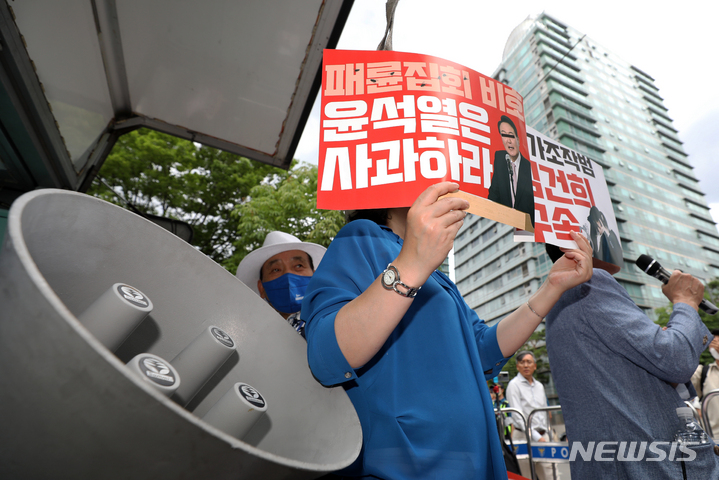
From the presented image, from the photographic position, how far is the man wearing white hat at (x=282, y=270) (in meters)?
2.74

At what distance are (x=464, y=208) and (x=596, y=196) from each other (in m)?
1.10

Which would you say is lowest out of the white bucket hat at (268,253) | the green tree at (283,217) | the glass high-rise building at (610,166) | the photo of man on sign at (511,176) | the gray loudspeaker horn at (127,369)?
the gray loudspeaker horn at (127,369)

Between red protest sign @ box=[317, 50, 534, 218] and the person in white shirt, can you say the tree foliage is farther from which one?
red protest sign @ box=[317, 50, 534, 218]

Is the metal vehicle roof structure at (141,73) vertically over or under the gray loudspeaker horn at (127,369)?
over

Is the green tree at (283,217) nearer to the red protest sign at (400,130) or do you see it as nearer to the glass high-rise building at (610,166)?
the red protest sign at (400,130)

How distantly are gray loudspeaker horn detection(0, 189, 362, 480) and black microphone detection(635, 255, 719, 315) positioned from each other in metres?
1.96

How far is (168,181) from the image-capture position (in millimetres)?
9562

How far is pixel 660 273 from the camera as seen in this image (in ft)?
6.88

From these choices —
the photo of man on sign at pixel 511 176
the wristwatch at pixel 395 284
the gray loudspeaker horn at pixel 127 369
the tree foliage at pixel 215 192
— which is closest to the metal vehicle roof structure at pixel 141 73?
the photo of man on sign at pixel 511 176

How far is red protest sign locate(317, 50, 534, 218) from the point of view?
988 millimetres

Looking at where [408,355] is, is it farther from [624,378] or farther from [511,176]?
[624,378]

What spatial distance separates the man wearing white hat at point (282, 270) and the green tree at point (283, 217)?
18.0 ft

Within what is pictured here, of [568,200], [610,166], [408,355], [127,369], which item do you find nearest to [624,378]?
[568,200]

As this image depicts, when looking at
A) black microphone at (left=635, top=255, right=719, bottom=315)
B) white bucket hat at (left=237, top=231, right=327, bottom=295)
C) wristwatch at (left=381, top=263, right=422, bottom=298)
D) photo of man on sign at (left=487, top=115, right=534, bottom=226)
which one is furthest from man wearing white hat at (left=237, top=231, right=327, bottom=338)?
black microphone at (left=635, top=255, right=719, bottom=315)
